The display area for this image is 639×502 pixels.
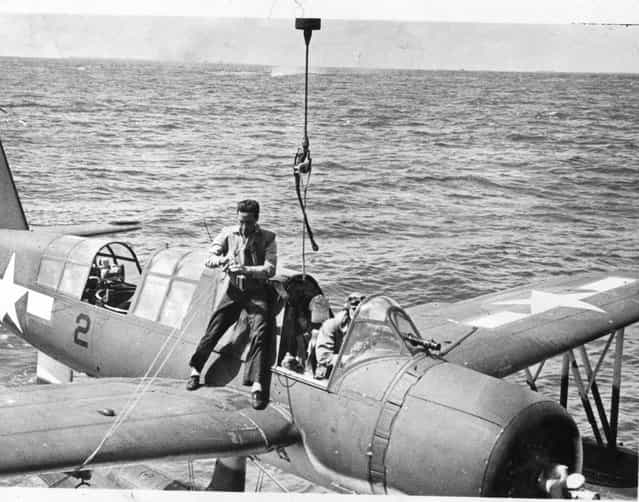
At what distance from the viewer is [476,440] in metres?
6.36

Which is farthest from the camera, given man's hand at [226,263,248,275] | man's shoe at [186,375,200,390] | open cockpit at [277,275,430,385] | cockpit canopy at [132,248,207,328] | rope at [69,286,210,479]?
cockpit canopy at [132,248,207,328]

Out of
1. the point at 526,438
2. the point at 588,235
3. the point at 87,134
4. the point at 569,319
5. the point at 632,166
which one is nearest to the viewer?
the point at 526,438

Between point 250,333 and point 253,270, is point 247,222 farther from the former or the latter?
point 250,333

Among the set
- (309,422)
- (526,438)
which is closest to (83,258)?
(309,422)

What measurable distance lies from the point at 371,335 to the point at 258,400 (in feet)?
4.69

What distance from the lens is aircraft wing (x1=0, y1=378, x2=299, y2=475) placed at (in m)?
6.70

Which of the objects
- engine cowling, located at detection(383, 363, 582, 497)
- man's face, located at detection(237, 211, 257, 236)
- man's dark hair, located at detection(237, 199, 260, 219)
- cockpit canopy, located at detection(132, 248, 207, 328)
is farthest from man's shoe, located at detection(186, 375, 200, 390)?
engine cowling, located at detection(383, 363, 582, 497)

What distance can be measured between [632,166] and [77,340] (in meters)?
13.5

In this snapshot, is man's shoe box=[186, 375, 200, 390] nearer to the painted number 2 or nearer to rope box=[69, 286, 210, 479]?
rope box=[69, 286, 210, 479]

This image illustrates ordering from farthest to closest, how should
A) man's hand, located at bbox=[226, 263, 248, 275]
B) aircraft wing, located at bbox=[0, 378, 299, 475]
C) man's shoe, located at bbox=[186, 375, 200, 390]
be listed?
man's shoe, located at bbox=[186, 375, 200, 390] < man's hand, located at bbox=[226, 263, 248, 275] < aircraft wing, located at bbox=[0, 378, 299, 475]

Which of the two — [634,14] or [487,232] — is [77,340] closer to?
[634,14]

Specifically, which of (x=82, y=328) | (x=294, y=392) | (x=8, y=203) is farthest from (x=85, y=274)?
(x=294, y=392)

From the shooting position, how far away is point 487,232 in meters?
19.0

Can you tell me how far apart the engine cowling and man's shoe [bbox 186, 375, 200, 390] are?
2457 millimetres
